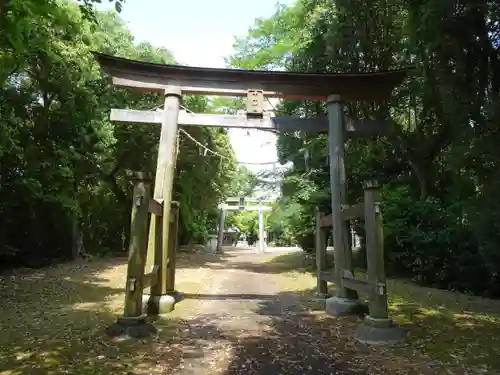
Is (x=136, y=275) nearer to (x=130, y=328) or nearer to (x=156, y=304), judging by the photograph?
(x=130, y=328)

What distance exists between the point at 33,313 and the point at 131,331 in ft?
9.27

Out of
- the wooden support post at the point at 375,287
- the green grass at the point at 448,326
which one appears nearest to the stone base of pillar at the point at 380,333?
the wooden support post at the point at 375,287

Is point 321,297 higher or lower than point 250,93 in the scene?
lower

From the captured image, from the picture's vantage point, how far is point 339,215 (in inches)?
299

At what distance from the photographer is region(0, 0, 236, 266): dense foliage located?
460 inches

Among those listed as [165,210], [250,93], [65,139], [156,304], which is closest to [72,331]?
[156,304]

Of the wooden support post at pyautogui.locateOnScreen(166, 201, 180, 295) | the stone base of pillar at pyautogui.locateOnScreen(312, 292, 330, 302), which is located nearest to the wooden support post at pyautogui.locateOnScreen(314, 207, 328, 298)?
the stone base of pillar at pyautogui.locateOnScreen(312, 292, 330, 302)

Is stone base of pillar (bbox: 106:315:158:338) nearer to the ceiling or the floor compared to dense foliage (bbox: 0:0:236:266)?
nearer to the floor

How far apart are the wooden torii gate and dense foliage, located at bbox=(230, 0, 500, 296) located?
1311 millimetres

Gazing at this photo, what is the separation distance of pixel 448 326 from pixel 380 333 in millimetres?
1404

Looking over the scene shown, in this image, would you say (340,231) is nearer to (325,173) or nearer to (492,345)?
(492,345)

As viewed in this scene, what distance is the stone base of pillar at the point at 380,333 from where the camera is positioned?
5.33 m

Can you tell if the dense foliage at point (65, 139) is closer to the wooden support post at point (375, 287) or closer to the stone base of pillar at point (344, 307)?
the wooden support post at point (375, 287)

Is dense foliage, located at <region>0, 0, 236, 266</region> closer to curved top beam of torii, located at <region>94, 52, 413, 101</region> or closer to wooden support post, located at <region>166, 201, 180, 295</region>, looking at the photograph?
curved top beam of torii, located at <region>94, 52, 413, 101</region>
